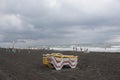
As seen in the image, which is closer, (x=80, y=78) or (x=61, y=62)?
(x=80, y=78)

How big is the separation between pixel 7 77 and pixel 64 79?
3.49 metres

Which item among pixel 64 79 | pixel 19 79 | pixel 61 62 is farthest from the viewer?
pixel 61 62

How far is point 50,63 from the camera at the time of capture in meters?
22.7

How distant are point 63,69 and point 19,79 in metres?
6.62

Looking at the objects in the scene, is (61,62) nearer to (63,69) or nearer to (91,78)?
(63,69)

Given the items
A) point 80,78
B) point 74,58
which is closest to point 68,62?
point 74,58

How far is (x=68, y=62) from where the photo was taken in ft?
75.2

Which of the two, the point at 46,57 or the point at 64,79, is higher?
the point at 46,57

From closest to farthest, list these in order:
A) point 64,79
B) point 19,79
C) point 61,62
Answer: point 19,79
point 64,79
point 61,62

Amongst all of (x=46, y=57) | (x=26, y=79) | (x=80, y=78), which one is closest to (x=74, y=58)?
(x=46, y=57)

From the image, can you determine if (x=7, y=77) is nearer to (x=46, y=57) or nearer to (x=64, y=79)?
(x=64, y=79)

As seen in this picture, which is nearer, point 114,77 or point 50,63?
point 114,77

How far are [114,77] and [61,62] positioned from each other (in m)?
5.43

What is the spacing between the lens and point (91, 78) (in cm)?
1805
